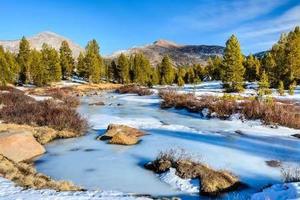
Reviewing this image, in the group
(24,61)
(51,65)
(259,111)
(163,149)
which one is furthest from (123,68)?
(163,149)

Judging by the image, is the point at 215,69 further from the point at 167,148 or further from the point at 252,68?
the point at 167,148

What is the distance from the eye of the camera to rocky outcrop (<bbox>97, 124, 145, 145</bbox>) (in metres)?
19.2

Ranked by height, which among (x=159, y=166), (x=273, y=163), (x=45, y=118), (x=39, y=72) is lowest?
(x=273, y=163)

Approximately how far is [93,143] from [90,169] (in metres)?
5.08

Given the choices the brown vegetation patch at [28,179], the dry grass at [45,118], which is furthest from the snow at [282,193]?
the dry grass at [45,118]

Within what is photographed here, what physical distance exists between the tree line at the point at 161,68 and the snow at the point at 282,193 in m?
23.4

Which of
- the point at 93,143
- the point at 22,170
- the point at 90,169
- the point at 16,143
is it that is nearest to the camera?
the point at 22,170

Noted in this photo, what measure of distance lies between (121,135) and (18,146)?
16.8 ft

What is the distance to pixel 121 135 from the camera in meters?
19.4

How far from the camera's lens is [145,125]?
25812 mm

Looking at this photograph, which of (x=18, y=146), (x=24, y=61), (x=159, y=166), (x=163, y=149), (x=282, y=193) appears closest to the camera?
(x=282, y=193)

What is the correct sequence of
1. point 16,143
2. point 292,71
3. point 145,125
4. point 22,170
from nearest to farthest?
1. point 22,170
2. point 16,143
3. point 145,125
4. point 292,71

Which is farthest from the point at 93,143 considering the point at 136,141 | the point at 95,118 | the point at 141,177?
the point at 95,118

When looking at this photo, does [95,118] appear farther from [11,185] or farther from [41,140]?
[11,185]
